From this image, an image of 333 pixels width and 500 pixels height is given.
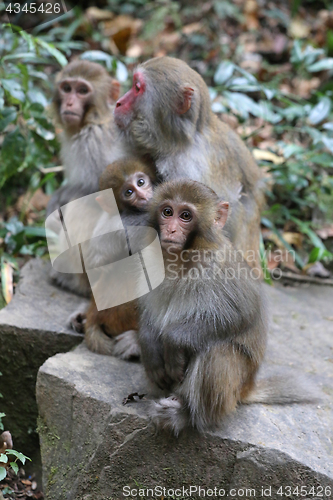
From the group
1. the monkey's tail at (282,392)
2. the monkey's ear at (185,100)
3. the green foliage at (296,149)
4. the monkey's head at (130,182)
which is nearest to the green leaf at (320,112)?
the green foliage at (296,149)

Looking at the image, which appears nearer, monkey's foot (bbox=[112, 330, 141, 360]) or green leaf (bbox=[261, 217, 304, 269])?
monkey's foot (bbox=[112, 330, 141, 360])

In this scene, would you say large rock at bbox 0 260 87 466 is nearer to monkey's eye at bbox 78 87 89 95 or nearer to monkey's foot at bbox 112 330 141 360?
monkey's foot at bbox 112 330 141 360

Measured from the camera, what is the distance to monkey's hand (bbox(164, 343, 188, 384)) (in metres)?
3.33

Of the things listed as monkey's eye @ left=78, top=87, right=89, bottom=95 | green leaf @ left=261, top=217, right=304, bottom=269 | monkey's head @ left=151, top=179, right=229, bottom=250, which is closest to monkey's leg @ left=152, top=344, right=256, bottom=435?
monkey's head @ left=151, top=179, right=229, bottom=250

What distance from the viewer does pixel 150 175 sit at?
4.25m

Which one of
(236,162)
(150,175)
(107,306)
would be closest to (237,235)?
(236,162)

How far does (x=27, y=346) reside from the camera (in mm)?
4652

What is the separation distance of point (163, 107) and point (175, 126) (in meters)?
0.17

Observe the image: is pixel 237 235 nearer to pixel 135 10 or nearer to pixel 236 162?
pixel 236 162

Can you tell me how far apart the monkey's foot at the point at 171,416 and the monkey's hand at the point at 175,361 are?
144 mm

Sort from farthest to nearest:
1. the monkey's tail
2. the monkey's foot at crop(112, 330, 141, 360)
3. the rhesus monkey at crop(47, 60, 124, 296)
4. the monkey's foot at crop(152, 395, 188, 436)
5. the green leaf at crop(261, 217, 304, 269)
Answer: the green leaf at crop(261, 217, 304, 269) < the rhesus monkey at crop(47, 60, 124, 296) < the monkey's foot at crop(112, 330, 141, 360) < the monkey's tail < the monkey's foot at crop(152, 395, 188, 436)

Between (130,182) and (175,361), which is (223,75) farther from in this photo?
(175,361)

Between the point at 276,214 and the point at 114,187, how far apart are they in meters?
3.41

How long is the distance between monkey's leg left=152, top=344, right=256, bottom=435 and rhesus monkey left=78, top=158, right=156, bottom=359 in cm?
90
